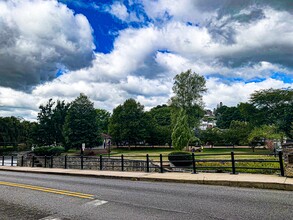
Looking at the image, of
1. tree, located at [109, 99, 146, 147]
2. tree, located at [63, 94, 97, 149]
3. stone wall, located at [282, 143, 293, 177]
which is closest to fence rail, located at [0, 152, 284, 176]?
stone wall, located at [282, 143, 293, 177]

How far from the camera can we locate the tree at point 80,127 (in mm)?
54719

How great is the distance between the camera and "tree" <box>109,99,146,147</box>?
64625mm

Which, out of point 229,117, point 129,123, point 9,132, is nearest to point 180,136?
point 129,123

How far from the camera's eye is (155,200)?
7.73m

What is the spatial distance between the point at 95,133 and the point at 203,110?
25.9m

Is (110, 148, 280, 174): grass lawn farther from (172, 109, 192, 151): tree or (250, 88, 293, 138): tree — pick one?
(250, 88, 293, 138): tree

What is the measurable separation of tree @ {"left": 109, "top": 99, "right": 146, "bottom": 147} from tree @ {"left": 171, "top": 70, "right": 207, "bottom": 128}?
14728 mm

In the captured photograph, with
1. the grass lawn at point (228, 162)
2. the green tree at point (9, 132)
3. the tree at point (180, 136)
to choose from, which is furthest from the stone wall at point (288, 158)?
the green tree at point (9, 132)

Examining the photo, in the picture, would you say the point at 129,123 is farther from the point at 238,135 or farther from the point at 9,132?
the point at 9,132

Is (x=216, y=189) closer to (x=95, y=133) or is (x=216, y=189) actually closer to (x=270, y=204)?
(x=270, y=204)

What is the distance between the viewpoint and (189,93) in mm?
54406

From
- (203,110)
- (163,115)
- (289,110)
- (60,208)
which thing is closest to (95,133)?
(203,110)

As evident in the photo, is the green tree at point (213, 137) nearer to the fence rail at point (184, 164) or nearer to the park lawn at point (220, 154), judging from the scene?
the park lawn at point (220, 154)

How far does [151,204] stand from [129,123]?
191ft
